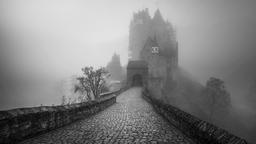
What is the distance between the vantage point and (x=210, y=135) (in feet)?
12.0

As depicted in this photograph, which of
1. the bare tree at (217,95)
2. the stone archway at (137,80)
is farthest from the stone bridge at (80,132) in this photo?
the bare tree at (217,95)

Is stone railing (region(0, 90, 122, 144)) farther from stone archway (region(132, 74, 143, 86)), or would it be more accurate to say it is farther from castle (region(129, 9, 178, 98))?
castle (region(129, 9, 178, 98))

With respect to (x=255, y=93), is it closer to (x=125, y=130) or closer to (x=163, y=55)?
(x=163, y=55)

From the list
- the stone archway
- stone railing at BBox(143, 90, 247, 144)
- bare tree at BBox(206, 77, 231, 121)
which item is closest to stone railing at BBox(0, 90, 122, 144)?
stone railing at BBox(143, 90, 247, 144)

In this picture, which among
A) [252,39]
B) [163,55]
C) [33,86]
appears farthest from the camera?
[252,39]

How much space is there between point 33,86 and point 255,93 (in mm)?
129707

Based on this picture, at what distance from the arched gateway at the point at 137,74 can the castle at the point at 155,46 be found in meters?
2.18

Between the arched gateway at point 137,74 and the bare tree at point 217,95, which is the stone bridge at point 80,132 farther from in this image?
the bare tree at point 217,95

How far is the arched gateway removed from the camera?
133 ft

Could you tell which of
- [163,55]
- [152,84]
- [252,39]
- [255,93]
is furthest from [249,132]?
[252,39]

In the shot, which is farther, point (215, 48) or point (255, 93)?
point (215, 48)

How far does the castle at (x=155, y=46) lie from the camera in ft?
171

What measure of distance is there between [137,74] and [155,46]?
55.1 ft

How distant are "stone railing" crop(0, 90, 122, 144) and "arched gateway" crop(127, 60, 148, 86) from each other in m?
33.8
